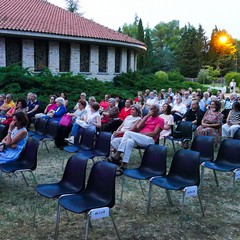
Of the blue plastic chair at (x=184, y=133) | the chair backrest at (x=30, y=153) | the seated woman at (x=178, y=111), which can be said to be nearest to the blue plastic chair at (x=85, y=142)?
the chair backrest at (x=30, y=153)

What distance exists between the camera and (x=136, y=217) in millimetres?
4605

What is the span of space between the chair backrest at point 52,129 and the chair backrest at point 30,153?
2221mm

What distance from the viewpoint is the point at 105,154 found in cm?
621

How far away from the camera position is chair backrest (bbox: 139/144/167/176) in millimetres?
4965

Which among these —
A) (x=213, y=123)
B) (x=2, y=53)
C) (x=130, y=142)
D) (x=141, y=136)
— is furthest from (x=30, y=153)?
(x=2, y=53)

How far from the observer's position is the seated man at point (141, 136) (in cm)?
642

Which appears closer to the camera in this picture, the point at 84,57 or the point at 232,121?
the point at 232,121

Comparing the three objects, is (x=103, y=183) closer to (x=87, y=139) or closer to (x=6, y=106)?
(x=87, y=139)

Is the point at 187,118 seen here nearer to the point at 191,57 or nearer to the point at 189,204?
the point at 189,204

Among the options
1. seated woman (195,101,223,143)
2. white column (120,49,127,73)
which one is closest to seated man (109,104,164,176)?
seated woman (195,101,223,143)

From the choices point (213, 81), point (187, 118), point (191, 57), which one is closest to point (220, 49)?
point (191, 57)

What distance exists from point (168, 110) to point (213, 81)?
41.6 metres

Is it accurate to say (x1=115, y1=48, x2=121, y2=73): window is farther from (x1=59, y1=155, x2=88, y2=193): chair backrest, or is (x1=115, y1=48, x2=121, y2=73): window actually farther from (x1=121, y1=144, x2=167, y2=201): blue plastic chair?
(x1=59, y1=155, x2=88, y2=193): chair backrest

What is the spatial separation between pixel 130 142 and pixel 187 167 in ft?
6.15
